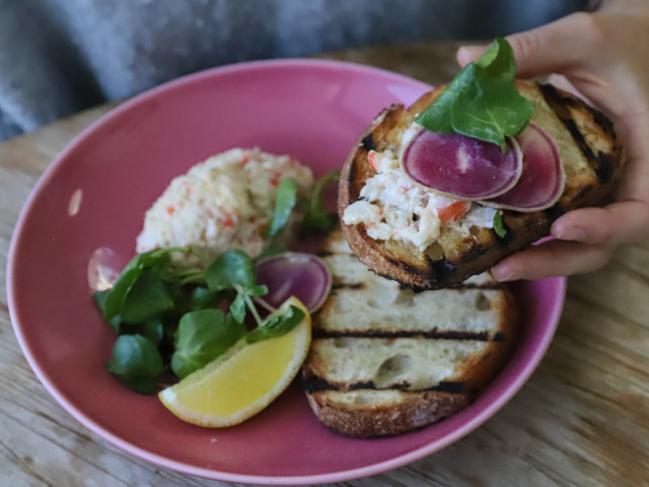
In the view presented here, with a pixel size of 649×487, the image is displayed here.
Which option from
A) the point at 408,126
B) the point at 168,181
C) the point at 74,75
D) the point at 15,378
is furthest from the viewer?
the point at 74,75

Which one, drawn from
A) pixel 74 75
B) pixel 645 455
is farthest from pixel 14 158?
pixel 645 455

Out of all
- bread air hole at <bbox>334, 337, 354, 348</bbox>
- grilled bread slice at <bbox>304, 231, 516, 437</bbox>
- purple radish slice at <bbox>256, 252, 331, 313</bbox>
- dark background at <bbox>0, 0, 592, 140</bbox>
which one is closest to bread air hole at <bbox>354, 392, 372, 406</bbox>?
grilled bread slice at <bbox>304, 231, 516, 437</bbox>

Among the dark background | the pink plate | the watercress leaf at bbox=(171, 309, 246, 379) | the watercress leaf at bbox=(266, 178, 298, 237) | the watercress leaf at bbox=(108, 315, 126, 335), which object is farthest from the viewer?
the dark background

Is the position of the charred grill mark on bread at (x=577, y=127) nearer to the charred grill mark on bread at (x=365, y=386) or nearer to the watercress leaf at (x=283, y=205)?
the charred grill mark on bread at (x=365, y=386)

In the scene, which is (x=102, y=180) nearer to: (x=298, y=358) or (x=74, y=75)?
(x=74, y=75)

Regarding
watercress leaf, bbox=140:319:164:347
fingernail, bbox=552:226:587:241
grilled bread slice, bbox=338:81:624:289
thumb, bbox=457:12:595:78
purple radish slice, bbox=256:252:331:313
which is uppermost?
thumb, bbox=457:12:595:78

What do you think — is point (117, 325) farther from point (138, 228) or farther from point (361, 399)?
point (361, 399)

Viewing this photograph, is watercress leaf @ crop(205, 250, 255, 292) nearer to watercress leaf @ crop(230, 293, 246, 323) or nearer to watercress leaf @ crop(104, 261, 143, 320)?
watercress leaf @ crop(230, 293, 246, 323)
